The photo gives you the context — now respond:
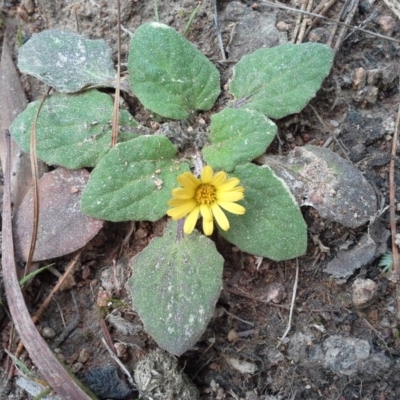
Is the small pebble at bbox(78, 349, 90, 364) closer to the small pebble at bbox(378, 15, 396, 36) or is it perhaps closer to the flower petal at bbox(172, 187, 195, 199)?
the flower petal at bbox(172, 187, 195, 199)

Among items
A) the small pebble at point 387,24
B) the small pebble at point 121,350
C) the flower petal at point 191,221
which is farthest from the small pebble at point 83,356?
the small pebble at point 387,24

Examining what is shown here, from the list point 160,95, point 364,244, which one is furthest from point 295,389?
point 160,95

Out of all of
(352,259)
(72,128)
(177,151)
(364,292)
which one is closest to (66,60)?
(72,128)

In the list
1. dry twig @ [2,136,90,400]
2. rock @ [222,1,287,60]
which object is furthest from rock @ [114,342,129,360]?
rock @ [222,1,287,60]

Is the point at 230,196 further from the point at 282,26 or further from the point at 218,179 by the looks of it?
the point at 282,26

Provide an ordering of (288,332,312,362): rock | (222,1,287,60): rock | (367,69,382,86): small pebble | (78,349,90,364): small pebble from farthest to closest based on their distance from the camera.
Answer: (222,1,287,60): rock → (367,69,382,86): small pebble → (78,349,90,364): small pebble → (288,332,312,362): rock

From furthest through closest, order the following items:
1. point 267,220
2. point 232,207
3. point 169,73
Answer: point 169,73, point 267,220, point 232,207

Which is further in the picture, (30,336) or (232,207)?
(30,336)
